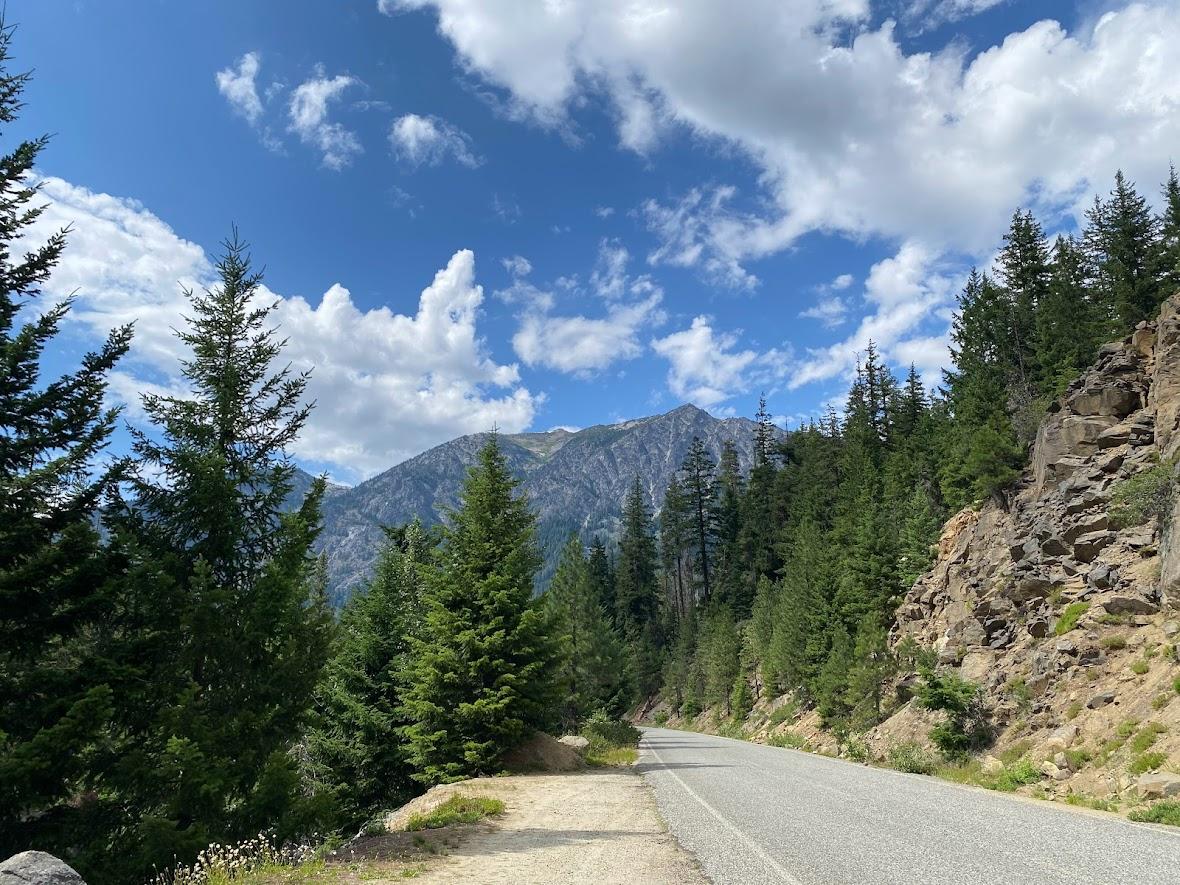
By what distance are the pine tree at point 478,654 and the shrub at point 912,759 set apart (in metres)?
11.0

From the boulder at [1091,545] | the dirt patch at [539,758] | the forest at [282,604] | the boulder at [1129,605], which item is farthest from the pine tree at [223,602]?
the boulder at [1091,545]

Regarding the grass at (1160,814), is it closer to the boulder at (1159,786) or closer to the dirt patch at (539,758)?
the boulder at (1159,786)

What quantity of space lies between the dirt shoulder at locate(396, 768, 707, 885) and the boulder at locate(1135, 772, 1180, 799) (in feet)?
27.4

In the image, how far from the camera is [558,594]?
43.6 metres

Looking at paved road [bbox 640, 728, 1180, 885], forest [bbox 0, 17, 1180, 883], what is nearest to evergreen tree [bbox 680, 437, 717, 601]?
forest [bbox 0, 17, 1180, 883]

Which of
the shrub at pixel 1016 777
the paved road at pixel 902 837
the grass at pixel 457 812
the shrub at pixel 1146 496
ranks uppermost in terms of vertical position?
the shrub at pixel 1146 496

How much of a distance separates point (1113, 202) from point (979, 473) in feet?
92.0

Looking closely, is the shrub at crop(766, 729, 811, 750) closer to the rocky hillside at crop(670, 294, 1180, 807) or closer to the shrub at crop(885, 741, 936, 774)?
the rocky hillside at crop(670, 294, 1180, 807)

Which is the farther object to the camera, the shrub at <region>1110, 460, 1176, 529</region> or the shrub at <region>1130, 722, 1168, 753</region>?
the shrub at <region>1110, 460, 1176, 529</region>

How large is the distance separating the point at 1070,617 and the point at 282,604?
20960 mm

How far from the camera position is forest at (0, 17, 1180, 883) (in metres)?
10.8

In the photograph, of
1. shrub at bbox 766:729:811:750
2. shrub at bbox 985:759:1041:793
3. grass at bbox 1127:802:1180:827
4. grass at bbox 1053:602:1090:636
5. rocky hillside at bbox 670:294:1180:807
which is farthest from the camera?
shrub at bbox 766:729:811:750

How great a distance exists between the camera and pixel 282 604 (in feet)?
41.2

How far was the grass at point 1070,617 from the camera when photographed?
1888 centimetres
